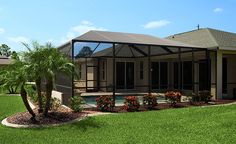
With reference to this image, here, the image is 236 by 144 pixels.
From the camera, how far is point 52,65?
1125cm

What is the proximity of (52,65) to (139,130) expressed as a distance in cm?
418

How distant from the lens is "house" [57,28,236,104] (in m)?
16.4

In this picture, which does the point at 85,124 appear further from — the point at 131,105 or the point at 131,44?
the point at 131,44

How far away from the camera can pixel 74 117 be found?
11.7 m

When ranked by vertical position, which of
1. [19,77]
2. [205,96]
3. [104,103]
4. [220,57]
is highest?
[220,57]

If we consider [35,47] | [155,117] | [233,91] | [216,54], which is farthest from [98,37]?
[233,91]

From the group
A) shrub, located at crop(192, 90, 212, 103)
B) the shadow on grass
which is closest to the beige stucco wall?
shrub, located at crop(192, 90, 212, 103)

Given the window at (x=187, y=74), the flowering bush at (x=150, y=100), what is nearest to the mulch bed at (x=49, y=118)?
the flowering bush at (x=150, y=100)

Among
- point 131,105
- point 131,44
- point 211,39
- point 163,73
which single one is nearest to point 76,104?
point 131,105

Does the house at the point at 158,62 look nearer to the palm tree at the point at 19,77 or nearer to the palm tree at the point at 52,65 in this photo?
the palm tree at the point at 52,65

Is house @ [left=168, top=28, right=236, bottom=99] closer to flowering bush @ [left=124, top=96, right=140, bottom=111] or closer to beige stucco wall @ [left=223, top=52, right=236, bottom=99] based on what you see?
beige stucco wall @ [left=223, top=52, right=236, bottom=99]

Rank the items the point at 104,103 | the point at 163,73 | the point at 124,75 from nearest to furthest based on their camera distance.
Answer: the point at 104,103 < the point at 163,73 < the point at 124,75

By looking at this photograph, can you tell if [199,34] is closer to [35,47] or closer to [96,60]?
[96,60]

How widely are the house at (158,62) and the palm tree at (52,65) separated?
2.28m
